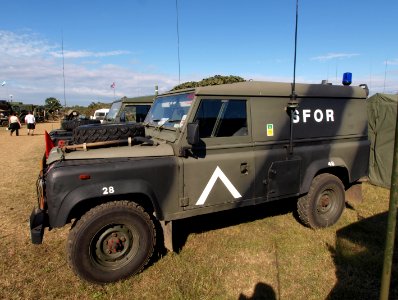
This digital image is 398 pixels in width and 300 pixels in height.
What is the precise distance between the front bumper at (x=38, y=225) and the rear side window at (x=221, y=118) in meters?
2.02

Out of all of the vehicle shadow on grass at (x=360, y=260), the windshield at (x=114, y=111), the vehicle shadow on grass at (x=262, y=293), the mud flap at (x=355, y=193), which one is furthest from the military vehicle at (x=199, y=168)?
the windshield at (x=114, y=111)

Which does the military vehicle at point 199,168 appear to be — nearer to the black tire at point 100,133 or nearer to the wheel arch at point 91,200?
the wheel arch at point 91,200

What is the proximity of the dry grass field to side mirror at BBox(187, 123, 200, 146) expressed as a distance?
1553 mm

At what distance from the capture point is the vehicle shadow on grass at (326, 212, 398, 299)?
355cm

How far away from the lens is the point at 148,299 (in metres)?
3.51

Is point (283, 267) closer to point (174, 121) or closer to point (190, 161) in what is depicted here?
point (190, 161)

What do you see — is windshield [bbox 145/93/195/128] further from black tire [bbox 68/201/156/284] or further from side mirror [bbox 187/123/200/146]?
black tire [bbox 68/201/156/284]

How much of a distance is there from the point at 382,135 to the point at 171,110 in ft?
18.6

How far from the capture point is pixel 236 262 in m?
4.22

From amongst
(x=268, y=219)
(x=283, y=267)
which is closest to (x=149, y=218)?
(x=283, y=267)

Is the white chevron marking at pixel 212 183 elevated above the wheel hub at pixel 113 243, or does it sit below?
above

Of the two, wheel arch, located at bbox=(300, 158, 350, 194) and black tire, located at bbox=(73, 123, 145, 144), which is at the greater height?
black tire, located at bbox=(73, 123, 145, 144)

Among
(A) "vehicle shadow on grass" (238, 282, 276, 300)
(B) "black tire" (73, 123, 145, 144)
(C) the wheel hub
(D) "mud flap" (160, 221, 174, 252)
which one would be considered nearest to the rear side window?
(B) "black tire" (73, 123, 145, 144)

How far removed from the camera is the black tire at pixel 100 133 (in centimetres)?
407
